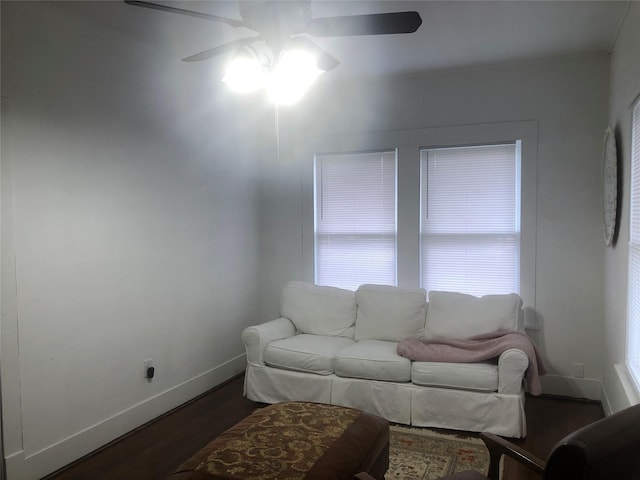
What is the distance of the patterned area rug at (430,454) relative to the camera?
269 centimetres

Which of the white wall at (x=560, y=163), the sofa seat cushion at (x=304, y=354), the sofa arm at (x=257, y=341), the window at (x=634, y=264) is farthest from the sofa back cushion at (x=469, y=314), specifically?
the sofa arm at (x=257, y=341)

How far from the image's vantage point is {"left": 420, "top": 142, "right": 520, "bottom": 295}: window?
13.3 ft

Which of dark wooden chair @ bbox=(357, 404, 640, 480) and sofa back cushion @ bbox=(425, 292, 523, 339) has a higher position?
dark wooden chair @ bbox=(357, 404, 640, 480)

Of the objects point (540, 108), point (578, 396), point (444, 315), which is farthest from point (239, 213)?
point (578, 396)

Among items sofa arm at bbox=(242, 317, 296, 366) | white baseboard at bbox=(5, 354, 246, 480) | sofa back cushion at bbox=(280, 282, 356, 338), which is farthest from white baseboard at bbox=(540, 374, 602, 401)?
white baseboard at bbox=(5, 354, 246, 480)

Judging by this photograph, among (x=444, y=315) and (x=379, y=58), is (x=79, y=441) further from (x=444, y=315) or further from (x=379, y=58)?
(x=379, y=58)

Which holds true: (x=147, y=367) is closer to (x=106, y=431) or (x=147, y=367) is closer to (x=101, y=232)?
(x=106, y=431)

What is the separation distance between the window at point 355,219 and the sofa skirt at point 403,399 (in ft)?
4.22

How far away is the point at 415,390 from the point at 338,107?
8.75 feet

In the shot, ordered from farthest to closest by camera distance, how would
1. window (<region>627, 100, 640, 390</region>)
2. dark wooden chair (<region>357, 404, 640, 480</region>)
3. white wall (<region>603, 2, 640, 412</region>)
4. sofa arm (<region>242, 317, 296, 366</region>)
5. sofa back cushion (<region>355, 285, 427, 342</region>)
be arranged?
sofa back cushion (<region>355, 285, 427, 342</region>), sofa arm (<region>242, 317, 296, 366</region>), white wall (<region>603, 2, 640, 412</region>), window (<region>627, 100, 640, 390</region>), dark wooden chair (<region>357, 404, 640, 480</region>)

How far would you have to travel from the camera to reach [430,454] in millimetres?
2895

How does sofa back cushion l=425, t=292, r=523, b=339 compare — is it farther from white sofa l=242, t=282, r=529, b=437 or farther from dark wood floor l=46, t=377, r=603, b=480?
dark wood floor l=46, t=377, r=603, b=480

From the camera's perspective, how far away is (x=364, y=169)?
454cm

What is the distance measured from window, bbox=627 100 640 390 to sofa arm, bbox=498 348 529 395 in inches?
23.3
